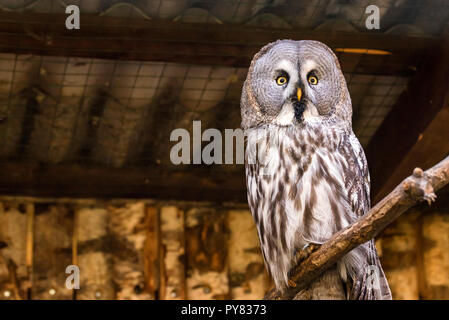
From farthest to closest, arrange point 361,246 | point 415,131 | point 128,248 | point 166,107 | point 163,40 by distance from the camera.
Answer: point 128,248
point 166,107
point 415,131
point 163,40
point 361,246

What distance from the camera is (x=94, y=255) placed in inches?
199

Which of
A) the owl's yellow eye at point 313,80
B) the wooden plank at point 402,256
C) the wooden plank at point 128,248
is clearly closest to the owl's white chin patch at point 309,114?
the owl's yellow eye at point 313,80

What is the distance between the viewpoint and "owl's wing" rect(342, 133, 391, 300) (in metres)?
3.44

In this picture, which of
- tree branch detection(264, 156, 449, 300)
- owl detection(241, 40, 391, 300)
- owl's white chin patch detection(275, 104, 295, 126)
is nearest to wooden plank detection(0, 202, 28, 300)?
owl detection(241, 40, 391, 300)

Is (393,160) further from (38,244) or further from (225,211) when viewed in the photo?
(38,244)

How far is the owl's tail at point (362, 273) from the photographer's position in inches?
135

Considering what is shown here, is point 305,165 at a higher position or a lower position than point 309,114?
lower

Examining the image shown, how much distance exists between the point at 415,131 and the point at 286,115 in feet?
3.67

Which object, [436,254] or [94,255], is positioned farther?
[436,254]

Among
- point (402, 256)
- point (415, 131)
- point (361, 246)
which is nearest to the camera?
point (361, 246)

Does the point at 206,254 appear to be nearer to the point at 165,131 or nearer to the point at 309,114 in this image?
the point at 165,131

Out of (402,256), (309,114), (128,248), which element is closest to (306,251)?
(309,114)

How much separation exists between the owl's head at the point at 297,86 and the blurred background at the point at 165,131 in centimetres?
49

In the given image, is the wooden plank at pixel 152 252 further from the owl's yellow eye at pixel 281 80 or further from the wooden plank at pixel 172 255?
the owl's yellow eye at pixel 281 80
